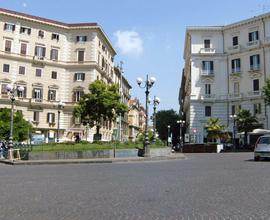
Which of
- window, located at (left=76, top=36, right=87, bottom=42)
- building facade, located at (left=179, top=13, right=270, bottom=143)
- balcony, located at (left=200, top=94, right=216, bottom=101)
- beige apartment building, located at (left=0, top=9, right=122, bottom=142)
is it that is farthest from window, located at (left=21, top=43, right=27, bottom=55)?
balcony, located at (left=200, top=94, right=216, bottom=101)

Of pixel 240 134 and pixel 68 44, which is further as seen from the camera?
pixel 68 44

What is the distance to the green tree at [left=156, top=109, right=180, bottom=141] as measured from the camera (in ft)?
278

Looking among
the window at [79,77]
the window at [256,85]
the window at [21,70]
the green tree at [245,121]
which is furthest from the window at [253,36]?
the window at [21,70]

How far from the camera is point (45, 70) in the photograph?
59.4 m

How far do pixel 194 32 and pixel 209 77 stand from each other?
8018mm

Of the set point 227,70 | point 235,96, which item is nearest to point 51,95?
point 227,70

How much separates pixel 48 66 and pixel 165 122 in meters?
34.5

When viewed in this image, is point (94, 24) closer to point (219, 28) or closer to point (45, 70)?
point (45, 70)

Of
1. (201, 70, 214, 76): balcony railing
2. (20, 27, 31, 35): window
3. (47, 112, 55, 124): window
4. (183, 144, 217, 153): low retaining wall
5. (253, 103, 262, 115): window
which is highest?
(20, 27, 31, 35): window

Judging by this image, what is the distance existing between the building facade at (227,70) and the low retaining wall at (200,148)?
8180 millimetres

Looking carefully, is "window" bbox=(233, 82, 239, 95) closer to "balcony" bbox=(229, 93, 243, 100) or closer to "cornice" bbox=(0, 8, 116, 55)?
"balcony" bbox=(229, 93, 243, 100)

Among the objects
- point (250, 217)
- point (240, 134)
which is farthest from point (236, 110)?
point (250, 217)

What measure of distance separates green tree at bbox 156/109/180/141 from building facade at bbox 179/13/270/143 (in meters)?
26.1

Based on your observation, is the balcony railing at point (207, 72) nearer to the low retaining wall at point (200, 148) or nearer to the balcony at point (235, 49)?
the balcony at point (235, 49)
